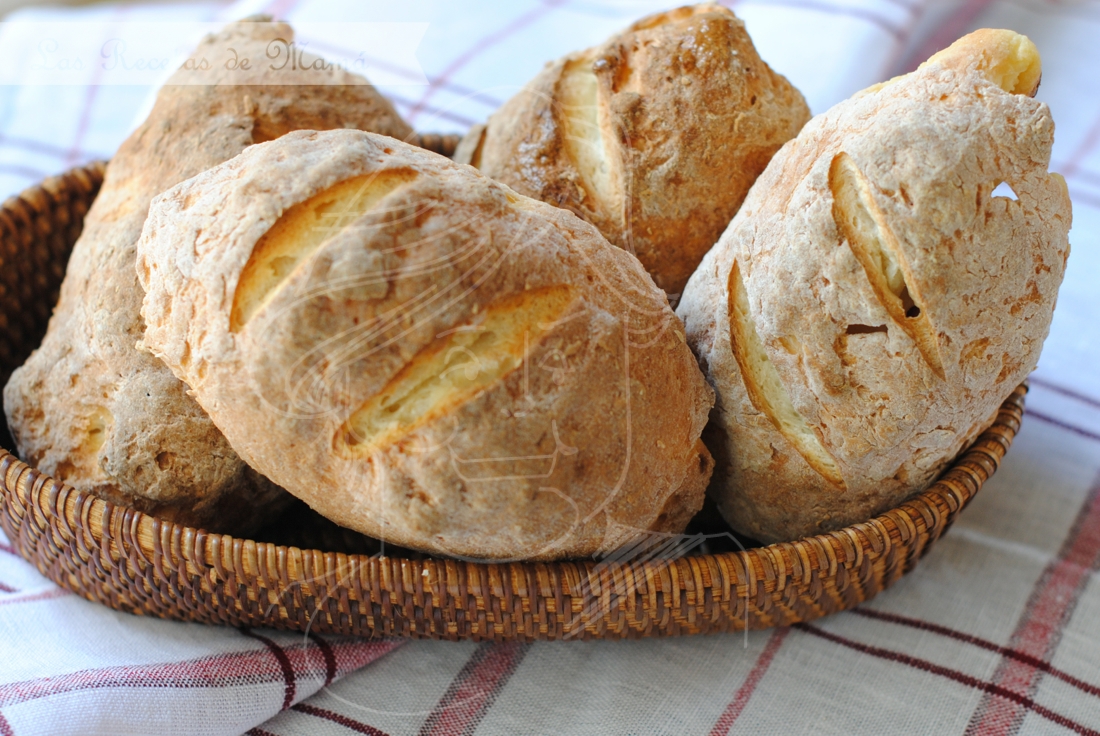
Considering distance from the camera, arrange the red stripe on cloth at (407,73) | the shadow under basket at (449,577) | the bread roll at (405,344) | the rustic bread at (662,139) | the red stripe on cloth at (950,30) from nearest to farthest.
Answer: the bread roll at (405,344) → the shadow under basket at (449,577) → the rustic bread at (662,139) → the red stripe on cloth at (407,73) → the red stripe on cloth at (950,30)

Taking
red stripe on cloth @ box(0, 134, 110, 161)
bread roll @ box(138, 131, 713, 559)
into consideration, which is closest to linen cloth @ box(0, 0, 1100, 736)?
bread roll @ box(138, 131, 713, 559)

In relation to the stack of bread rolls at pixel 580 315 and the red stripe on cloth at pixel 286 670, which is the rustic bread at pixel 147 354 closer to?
the stack of bread rolls at pixel 580 315

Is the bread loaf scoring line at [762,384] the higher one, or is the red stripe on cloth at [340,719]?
the bread loaf scoring line at [762,384]

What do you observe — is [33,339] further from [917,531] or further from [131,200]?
[917,531]

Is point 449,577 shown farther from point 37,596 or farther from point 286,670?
point 37,596

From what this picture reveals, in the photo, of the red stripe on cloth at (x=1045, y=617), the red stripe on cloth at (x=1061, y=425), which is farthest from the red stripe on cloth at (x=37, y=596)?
the red stripe on cloth at (x=1061, y=425)

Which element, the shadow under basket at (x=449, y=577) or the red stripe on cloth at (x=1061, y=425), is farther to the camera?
the red stripe on cloth at (x=1061, y=425)
